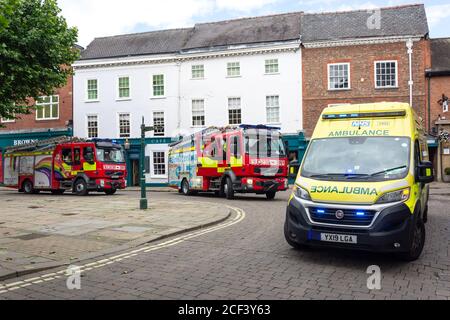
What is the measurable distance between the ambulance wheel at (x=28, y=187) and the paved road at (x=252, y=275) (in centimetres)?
2062

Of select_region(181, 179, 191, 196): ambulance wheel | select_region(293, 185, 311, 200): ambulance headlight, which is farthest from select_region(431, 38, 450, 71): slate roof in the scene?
select_region(293, 185, 311, 200): ambulance headlight

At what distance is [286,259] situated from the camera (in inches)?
270

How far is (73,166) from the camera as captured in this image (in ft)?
75.5

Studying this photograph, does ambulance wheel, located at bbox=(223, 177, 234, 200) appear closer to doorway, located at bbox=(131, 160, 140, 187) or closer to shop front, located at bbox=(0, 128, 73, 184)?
doorway, located at bbox=(131, 160, 140, 187)

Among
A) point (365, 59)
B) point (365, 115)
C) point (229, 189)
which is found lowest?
point (229, 189)

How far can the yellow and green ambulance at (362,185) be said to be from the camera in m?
6.02

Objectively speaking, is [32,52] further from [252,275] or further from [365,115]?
[252,275]

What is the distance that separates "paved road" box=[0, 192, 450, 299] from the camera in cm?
514

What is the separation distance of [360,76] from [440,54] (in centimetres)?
→ 596

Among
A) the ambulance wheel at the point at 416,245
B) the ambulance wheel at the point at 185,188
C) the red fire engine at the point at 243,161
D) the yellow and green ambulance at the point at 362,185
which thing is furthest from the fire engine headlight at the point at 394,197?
the ambulance wheel at the point at 185,188

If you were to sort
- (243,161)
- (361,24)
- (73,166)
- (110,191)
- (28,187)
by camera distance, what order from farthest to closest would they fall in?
(361,24)
(28,187)
(110,191)
(73,166)
(243,161)

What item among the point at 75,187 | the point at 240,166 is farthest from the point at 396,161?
the point at 75,187

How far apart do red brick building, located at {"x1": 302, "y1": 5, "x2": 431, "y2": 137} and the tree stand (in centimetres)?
1562

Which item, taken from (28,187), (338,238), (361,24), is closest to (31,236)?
(338,238)
